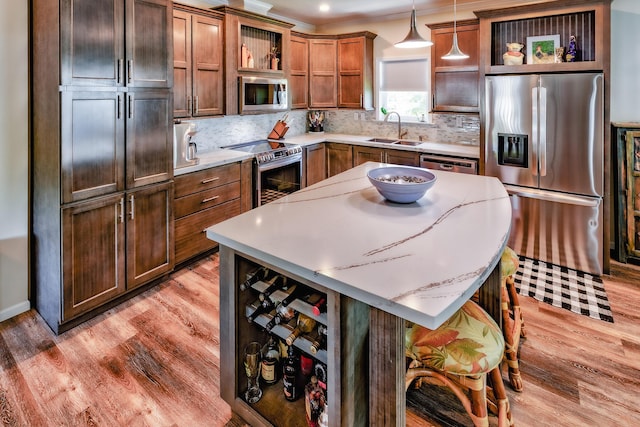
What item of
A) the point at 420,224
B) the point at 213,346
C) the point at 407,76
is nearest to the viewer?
the point at 420,224

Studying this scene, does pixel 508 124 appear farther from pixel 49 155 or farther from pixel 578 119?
pixel 49 155

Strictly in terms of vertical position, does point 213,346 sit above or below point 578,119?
below

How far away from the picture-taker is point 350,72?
512 cm

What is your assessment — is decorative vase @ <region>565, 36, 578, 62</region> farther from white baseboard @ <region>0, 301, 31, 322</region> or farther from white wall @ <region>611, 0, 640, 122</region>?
white baseboard @ <region>0, 301, 31, 322</region>

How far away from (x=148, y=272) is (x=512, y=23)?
414cm

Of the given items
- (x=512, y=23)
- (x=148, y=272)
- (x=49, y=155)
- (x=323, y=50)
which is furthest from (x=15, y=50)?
(x=512, y=23)

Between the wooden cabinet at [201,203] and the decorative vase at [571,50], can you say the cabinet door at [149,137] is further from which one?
the decorative vase at [571,50]

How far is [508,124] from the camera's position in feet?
11.7

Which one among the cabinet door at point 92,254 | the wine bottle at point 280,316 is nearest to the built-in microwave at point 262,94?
the cabinet door at point 92,254

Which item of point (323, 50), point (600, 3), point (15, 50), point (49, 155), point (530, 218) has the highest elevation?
point (323, 50)

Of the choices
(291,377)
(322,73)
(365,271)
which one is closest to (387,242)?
(365,271)

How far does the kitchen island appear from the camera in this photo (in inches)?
46.4

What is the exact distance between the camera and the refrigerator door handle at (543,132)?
3338mm

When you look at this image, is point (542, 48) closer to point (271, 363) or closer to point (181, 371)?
point (271, 363)
